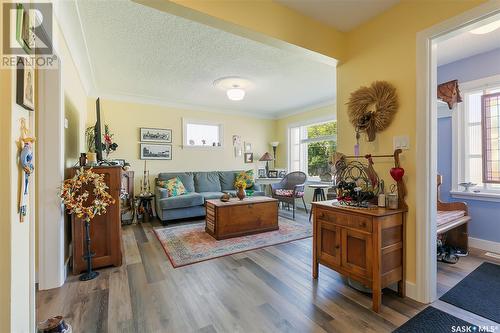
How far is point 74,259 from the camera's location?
2357 mm

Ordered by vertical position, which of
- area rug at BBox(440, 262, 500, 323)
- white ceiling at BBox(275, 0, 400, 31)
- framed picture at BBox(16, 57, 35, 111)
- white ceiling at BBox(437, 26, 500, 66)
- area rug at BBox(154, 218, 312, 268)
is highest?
white ceiling at BBox(275, 0, 400, 31)

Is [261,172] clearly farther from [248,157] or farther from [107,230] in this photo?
[107,230]

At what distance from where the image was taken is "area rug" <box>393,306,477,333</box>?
1.55 metres

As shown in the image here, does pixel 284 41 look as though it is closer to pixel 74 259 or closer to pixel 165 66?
pixel 165 66

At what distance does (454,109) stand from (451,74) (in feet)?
1.56

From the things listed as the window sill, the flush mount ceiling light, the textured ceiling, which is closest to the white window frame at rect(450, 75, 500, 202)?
the window sill

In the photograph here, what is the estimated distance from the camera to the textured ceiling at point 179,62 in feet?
7.51

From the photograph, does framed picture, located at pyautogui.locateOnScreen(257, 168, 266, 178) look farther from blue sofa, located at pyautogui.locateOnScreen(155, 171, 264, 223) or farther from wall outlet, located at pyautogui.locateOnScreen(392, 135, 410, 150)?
wall outlet, located at pyautogui.locateOnScreen(392, 135, 410, 150)

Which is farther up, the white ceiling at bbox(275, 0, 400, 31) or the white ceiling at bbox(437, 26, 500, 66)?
the white ceiling at bbox(275, 0, 400, 31)

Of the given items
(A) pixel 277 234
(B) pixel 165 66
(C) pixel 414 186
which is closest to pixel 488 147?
(C) pixel 414 186

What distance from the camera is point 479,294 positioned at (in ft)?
6.43

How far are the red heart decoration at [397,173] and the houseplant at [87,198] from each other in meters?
2.67

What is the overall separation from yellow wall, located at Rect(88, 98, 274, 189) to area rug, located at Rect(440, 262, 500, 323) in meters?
4.69

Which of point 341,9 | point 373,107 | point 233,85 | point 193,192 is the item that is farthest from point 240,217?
point 341,9
